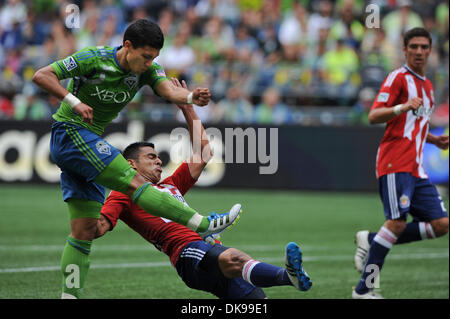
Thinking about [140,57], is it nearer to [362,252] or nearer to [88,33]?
[362,252]

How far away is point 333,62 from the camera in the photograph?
17.7 m

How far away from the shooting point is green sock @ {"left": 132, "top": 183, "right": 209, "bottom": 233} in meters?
5.69

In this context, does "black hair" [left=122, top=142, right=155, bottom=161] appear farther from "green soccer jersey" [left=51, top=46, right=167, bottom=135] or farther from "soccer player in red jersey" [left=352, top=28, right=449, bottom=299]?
"soccer player in red jersey" [left=352, top=28, right=449, bottom=299]

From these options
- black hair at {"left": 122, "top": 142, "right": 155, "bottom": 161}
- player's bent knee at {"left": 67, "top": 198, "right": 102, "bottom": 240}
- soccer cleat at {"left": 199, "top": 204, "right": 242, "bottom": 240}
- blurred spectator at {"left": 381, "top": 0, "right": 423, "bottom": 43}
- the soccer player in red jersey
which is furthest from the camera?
blurred spectator at {"left": 381, "top": 0, "right": 423, "bottom": 43}

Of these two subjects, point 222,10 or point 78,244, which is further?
point 222,10

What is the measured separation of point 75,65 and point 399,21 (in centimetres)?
1329

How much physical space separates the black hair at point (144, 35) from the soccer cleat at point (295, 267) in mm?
1911

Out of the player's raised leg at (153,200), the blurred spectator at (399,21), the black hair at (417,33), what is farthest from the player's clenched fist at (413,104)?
the blurred spectator at (399,21)

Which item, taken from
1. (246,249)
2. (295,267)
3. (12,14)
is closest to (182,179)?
(295,267)


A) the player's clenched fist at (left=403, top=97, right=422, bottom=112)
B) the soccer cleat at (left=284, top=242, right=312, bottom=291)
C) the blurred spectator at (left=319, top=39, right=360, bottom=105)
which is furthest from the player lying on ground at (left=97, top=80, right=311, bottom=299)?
the blurred spectator at (left=319, top=39, right=360, bottom=105)

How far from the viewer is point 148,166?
6328mm

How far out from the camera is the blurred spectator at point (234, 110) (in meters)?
17.5

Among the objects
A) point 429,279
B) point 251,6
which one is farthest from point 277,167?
point 429,279

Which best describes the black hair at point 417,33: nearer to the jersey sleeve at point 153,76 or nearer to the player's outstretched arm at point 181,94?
the player's outstretched arm at point 181,94
